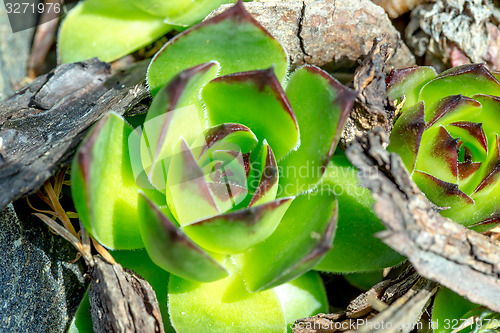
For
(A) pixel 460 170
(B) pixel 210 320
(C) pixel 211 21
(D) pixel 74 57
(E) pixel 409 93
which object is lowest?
(B) pixel 210 320

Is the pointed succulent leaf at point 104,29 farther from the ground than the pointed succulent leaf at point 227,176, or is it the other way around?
the pointed succulent leaf at point 104,29

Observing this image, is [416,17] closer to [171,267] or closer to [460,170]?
[460,170]

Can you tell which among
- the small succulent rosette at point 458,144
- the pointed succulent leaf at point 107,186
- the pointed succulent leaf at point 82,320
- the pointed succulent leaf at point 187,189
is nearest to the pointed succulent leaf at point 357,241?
the small succulent rosette at point 458,144

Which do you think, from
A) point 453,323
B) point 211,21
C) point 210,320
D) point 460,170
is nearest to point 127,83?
point 211,21

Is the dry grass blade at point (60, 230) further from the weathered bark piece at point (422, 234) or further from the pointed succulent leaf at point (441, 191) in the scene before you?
the pointed succulent leaf at point (441, 191)

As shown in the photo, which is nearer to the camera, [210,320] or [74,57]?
[210,320]

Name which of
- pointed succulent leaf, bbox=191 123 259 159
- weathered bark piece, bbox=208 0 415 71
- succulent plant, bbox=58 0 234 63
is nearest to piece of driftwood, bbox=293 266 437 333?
pointed succulent leaf, bbox=191 123 259 159
